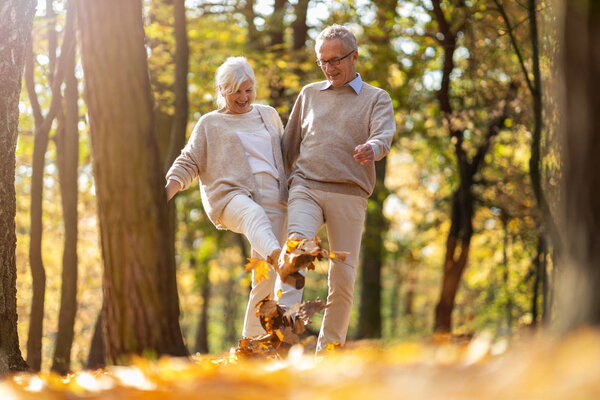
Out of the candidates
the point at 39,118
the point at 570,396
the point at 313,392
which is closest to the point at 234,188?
the point at 313,392

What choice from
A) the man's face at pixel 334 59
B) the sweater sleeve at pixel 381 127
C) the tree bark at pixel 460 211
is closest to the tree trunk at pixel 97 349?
the tree bark at pixel 460 211

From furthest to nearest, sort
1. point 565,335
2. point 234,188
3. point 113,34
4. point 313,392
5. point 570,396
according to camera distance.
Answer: point 234,188 → point 113,34 → point 565,335 → point 313,392 → point 570,396

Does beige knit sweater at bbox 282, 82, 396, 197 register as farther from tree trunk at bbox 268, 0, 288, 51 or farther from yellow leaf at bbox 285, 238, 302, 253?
tree trunk at bbox 268, 0, 288, 51

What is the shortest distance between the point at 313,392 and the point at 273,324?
216cm

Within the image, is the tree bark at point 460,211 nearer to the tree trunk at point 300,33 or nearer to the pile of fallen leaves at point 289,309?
the tree trunk at point 300,33

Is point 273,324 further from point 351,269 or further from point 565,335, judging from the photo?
point 565,335

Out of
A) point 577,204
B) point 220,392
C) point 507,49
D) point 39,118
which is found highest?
point 507,49

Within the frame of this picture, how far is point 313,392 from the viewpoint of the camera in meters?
2.03

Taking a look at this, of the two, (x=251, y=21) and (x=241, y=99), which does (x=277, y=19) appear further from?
(x=241, y=99)

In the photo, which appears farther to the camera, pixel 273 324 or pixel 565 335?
pixel 273 324

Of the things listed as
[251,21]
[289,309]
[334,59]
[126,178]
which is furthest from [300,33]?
[126,178]

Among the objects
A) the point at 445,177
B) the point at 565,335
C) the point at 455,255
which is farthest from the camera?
the point at 445,177

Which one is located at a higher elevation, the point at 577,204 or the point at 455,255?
the point at 577,204

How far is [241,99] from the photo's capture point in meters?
4.96
